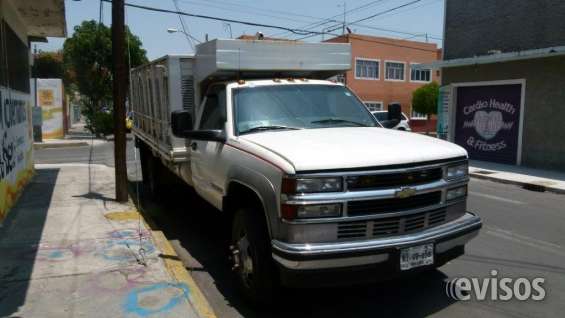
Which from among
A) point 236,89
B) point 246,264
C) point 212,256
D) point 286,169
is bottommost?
point 212,256

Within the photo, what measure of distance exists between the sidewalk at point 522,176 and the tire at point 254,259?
959cm

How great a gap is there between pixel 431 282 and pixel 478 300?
503 mm

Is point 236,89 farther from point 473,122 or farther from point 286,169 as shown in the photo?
point 473,122

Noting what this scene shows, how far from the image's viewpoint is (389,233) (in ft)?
12.9

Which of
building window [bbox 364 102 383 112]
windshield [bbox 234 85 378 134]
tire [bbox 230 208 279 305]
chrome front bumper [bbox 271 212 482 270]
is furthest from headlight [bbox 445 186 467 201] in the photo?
building window [bbox 364 102 383 112]

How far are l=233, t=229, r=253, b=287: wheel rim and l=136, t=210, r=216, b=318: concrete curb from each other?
39 cm

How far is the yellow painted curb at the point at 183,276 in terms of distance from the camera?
4.26 meters

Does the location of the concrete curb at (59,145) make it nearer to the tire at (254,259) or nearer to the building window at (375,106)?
the tire at (254,259)

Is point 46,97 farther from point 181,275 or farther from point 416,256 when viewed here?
point 416,256

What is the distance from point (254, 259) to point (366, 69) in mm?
38089

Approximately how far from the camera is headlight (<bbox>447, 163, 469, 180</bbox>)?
4301mm

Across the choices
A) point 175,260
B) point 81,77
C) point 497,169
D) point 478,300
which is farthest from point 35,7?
point 81,77

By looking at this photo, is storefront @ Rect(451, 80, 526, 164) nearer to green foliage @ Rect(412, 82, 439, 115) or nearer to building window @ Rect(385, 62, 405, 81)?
green foliage @ Rect(412, 82, 439, 115)

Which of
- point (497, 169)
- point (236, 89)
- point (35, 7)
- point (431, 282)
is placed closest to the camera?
point (431, 282)
